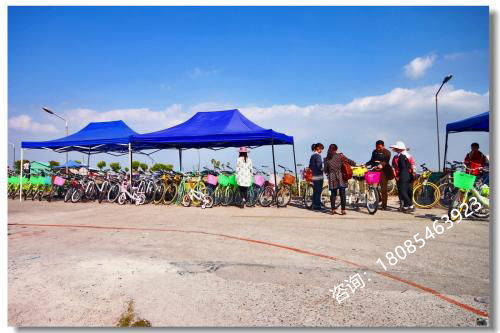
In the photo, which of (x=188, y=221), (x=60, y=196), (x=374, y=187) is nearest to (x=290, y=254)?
(x=188, y=221)

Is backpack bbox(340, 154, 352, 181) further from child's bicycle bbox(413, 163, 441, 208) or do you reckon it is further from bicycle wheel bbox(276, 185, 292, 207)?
bicycle wheel bbox(276, 185, 292, 207)

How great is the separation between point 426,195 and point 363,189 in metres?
1.73

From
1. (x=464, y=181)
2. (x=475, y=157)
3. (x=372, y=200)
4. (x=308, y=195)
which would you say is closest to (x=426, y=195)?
(x=372, y=200)

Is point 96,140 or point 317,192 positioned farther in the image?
point 96,140

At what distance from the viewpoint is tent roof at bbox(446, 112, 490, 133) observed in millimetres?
10391

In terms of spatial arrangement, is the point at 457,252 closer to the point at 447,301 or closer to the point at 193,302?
the point at 447,301

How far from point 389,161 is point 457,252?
4557mm

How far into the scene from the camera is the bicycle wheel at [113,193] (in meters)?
13.0

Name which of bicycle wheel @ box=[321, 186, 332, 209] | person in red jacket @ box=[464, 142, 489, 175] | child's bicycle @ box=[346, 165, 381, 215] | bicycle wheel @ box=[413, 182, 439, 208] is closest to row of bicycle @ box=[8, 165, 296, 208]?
bicycle wheel @ box=[321, 186, 332, 209]

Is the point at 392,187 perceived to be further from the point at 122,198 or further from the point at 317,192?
the point at 122,198

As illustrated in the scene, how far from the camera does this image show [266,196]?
36.2 feet

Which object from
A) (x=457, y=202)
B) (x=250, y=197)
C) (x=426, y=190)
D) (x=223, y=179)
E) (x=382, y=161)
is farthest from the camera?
(x=223, y=179)

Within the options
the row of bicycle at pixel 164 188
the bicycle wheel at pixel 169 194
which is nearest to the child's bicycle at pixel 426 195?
the row of bicycle at pixel 164 188

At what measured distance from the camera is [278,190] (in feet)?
36.0
